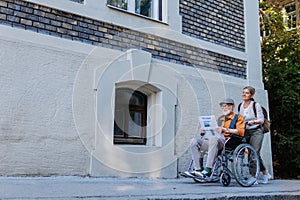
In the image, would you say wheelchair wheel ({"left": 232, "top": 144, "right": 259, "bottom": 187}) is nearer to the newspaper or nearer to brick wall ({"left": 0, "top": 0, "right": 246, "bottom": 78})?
the newspaper

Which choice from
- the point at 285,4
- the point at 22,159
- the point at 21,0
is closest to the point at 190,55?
the point at 21,0

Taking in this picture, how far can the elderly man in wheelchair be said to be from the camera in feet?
16.4

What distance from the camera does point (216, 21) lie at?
7.75 metres

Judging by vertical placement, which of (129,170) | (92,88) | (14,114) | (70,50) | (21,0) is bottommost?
(129,170)

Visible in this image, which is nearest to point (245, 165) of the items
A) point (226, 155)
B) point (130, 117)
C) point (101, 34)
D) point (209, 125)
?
point (226, 155)

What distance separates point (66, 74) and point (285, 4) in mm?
12876

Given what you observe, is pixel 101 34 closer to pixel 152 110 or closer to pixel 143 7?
pixel 143 7

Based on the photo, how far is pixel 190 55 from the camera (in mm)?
7105

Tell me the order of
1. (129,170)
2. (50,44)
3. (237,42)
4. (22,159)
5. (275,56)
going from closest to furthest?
(22,159)
(50,44)
(129,170)
(237,42)
(275,56)

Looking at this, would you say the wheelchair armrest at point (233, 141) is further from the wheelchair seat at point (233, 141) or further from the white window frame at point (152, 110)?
the white window frame at point (152, 110)

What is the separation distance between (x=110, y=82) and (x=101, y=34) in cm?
82

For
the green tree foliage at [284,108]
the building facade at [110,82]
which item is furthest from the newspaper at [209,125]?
the green tree foliage at [284,108]

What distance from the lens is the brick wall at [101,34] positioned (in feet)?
17.0

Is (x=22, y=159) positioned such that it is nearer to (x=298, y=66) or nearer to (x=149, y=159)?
(x=149, y=159)
